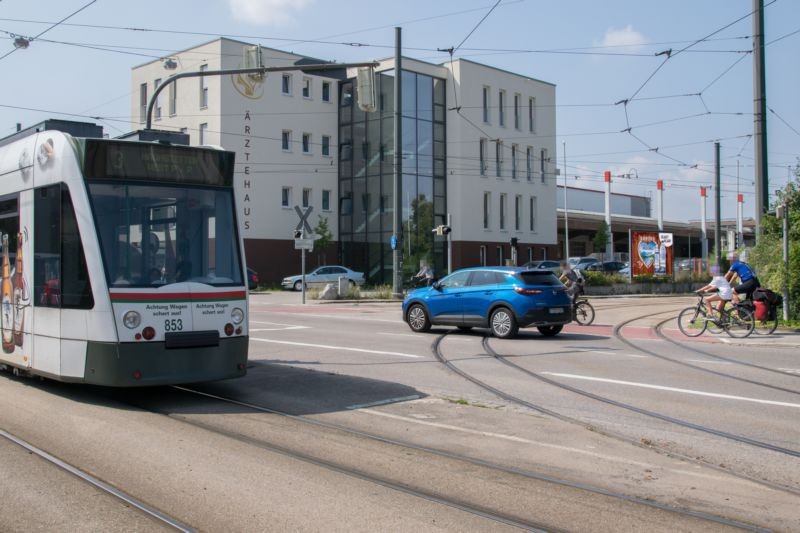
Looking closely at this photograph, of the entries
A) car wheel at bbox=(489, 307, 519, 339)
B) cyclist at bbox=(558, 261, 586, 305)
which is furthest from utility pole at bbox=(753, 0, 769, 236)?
car wheel at bbox=(489, 307, 519, 339)

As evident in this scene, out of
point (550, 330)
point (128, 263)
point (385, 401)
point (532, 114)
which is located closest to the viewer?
point (128, 263)

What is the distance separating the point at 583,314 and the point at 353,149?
104 feet

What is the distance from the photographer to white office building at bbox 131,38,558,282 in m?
46.2

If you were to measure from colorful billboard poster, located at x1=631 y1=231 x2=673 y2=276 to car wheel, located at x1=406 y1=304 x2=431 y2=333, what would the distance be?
22.5 m

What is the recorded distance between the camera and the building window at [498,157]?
53.4m

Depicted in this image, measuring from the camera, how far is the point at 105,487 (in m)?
5.73

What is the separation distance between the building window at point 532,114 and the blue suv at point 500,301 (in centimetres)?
4069

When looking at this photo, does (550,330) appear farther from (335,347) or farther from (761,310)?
(335,347)

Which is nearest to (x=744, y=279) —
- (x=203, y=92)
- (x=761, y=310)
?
(x=761, y=310)

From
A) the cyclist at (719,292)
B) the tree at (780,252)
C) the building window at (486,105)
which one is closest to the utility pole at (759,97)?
the tree at (780,252)

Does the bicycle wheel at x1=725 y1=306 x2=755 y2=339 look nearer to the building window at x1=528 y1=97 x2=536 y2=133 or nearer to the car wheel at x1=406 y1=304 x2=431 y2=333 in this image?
the car wheel at x1=406 y1=304 x2=431 y2=333

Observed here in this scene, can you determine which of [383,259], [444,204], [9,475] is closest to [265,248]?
[383,259]

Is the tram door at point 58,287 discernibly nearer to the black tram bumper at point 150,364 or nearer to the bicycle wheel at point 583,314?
the black tram bumper at point 150,364

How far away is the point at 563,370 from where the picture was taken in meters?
12.3
